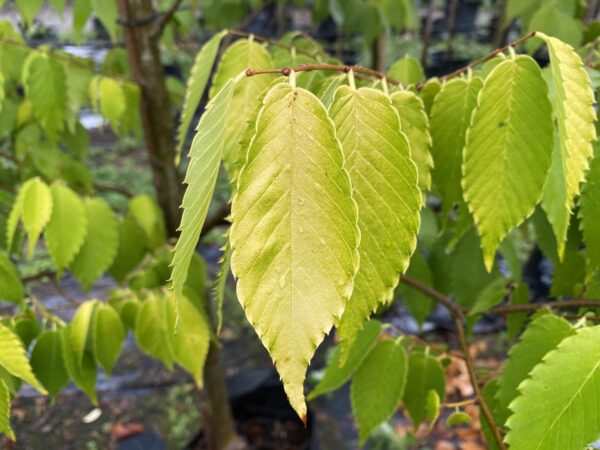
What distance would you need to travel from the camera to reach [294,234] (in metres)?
0.31

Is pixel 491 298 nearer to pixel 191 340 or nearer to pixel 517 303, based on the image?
pixel 517 303

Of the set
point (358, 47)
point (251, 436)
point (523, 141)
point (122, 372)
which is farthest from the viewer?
point (358, 47)

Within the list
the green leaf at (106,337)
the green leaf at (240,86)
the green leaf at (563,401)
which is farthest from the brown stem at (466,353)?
the green leaf at (106,337)

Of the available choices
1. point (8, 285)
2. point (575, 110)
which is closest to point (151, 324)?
point (8, 285)

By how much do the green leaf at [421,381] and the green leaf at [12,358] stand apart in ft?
1.64

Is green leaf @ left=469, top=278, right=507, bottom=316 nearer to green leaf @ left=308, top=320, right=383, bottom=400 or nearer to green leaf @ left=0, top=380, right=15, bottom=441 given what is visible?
green leaf @ left=308, top=320, right=383, bottom=400

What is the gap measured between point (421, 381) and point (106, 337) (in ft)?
1.62

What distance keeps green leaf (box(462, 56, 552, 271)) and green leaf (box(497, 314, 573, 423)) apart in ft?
0.43

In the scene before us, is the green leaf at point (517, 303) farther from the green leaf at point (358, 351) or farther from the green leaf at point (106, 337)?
the green leaf at point (106, 337)

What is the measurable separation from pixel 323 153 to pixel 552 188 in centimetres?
30

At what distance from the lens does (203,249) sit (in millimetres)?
3186

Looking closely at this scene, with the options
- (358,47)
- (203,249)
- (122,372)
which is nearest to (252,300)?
(122,372)

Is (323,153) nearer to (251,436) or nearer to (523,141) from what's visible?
(523,141)

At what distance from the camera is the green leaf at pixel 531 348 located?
51 centimetres
